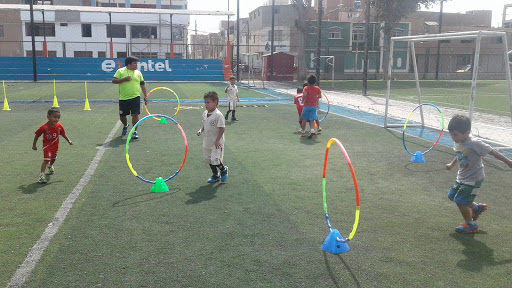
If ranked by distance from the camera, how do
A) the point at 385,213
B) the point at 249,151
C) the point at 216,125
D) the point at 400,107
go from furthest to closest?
the point at 400,107 < the point at 249,151 < the point at 216,125 < the point at 385,213

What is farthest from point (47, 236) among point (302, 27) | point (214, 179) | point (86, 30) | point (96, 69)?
point (86, 30)

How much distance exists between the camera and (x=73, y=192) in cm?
675

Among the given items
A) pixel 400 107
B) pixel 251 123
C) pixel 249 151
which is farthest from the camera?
pixel 400 107

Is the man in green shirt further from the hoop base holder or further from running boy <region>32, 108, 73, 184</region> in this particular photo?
the hoop base holder

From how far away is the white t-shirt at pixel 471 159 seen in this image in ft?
17.2

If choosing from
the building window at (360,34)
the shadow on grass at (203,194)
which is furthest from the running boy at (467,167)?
the building window at (360,34)

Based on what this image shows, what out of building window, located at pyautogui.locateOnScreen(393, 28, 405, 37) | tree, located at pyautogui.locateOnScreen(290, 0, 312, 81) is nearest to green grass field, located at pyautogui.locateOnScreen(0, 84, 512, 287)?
tree, located at pyautogui.locateOnScreen(290, 0, 312, 81)

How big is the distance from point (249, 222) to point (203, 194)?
1.41 meters

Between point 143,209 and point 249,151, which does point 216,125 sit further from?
point 249,151

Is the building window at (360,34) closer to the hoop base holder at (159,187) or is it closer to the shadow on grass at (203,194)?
the shadow on grass at (203,194)

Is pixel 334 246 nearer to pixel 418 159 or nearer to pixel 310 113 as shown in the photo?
pixel 418 159

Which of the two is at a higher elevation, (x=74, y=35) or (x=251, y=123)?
(x=74, y=35)

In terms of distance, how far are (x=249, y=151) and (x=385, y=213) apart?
4.49 m

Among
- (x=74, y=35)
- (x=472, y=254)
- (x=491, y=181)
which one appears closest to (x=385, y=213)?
(x=472, y=254)
